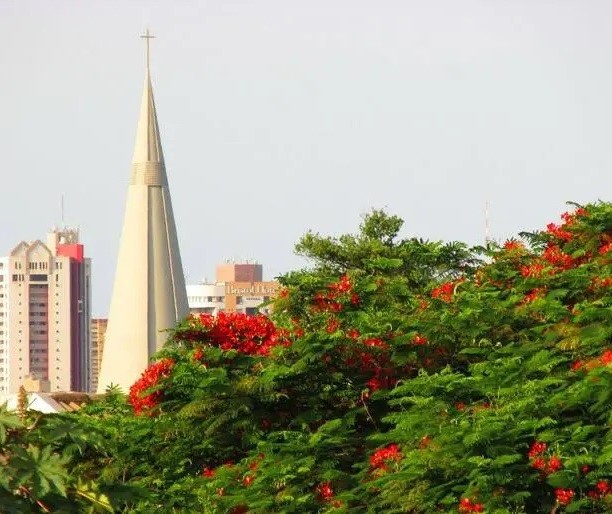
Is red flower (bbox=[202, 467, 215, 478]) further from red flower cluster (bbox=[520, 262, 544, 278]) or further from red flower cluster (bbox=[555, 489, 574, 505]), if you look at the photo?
red flower cluster (bbox=[555, 489, 574, 505])

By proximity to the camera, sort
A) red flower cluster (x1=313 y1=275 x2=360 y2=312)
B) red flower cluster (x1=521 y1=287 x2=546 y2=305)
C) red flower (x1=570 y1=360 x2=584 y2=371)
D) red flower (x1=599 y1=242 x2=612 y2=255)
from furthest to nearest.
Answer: red flower cluster (x1=313 y1=275 x2=360 y2=312)
red flower (x1=599 y1=242 x2=612 y2=255)
red flower cluster (x1=521 y1=287 x2=546 y2=305)
red flower (x1=570 y1=360 x2=584 y2=371)

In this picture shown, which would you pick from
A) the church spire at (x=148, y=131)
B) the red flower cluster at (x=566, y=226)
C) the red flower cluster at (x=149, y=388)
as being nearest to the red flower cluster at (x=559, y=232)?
the red flower cluster at (x=566, y=226)

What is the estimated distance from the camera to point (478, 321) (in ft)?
63.5

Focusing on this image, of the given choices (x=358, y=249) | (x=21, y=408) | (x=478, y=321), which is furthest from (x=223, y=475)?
(x=358, y=249)

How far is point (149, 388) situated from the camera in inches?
795

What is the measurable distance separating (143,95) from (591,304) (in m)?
87.7

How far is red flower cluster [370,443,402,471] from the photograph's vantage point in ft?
57.2

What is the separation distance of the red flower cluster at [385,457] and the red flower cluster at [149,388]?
3222 mm

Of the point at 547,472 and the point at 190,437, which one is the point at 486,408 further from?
the point at 190,437

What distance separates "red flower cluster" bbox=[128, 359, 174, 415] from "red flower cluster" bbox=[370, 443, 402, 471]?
10.6ft

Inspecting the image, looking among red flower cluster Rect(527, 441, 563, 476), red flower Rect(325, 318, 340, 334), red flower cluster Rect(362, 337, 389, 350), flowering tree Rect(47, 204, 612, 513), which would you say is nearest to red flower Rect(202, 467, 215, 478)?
flowering tree Rect(47, 204, 612, 513)

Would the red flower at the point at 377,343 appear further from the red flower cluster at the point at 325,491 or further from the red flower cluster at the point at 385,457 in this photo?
the red flower cluster at the point at 325,491

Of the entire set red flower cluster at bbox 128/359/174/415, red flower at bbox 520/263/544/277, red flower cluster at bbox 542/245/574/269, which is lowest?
red flower cluster at bbox 128/359/174/415

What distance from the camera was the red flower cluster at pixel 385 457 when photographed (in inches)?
686
